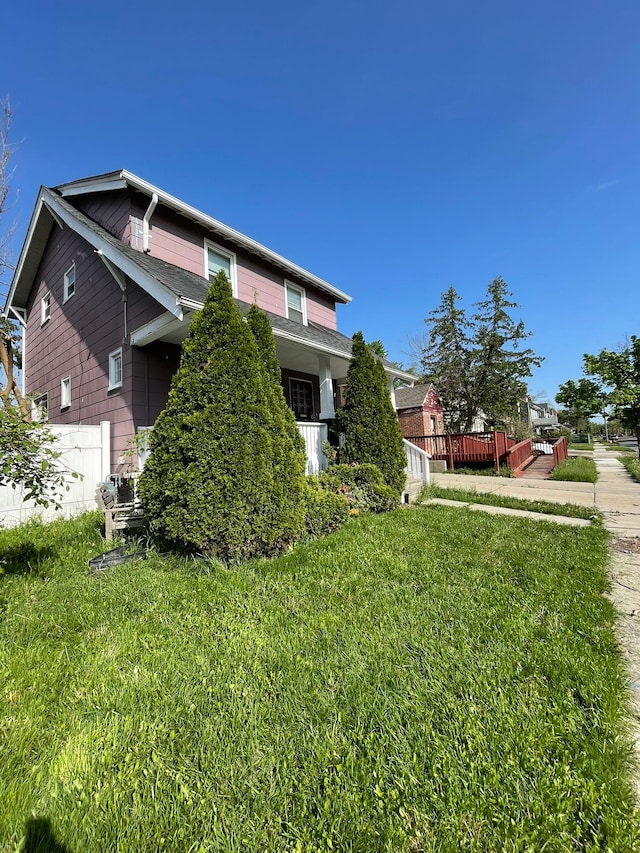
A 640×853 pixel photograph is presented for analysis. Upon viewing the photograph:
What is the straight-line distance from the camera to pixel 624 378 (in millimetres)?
14094

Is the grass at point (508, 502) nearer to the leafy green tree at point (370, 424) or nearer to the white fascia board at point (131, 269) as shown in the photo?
the leafy green tree at point (370, 424)

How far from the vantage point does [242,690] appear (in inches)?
78.9

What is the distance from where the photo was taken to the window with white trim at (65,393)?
31.8 ft

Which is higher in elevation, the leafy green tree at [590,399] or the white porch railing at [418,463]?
the leafy green tree at [590,399]

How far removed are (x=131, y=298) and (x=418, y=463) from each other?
24.5ft

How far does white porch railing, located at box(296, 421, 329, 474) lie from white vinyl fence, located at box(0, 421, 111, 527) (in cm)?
392

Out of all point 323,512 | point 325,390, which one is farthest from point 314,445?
point 323,512

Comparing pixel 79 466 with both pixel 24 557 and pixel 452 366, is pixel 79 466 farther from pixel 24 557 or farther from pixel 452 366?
pixel 452 366

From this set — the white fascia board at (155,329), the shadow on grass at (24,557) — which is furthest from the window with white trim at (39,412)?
the white fascia board at (155,329)

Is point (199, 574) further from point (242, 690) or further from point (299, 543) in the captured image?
point (242, 690)

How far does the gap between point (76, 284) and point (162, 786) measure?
11.1m

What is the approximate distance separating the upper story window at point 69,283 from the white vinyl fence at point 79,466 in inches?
192

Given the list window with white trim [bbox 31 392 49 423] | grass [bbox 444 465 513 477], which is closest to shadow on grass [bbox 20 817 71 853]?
window with white trim [bbox 31 392 49 423]

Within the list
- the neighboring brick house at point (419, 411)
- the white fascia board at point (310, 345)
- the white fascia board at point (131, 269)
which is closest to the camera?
the white fascia board at point (131, 269)
